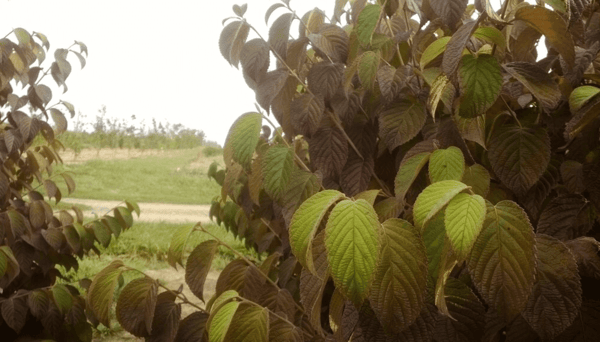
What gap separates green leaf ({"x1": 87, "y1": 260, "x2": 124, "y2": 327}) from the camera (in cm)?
105

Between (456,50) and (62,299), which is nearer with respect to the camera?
(456,50)

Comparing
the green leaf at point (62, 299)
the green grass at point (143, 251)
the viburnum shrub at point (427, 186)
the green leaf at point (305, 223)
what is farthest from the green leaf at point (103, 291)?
the green grass at point (143, 251)

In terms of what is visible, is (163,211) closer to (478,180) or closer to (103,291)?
(103,291)

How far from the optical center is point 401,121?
3.02ft

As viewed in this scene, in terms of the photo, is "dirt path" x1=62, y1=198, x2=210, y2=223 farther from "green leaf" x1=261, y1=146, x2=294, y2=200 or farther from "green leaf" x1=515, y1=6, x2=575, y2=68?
"green leaf" x1=515, y1=6, x2=575, y2=68

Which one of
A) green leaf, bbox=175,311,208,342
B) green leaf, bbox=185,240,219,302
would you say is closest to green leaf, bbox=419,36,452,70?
green leaf, bbox=185,240,219,302

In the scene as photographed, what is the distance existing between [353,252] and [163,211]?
10.3 metres

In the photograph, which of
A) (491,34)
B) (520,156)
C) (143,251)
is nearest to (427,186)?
(520,156)

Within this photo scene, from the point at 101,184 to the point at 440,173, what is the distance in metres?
13.6

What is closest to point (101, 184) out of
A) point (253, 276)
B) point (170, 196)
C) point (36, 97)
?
point (170, 196)

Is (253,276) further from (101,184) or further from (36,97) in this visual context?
(101,184)

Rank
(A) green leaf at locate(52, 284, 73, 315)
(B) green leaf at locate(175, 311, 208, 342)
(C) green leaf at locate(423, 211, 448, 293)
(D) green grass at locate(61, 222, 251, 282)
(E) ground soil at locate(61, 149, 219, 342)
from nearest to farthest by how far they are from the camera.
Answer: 1. (C) green leaf at locate(423, 211, 448, 293)
2. (B) green leaf at locate(175, 311, 208, 342)
3. (A) green leaf at locate(52, 284, 73, 315)
4. (E) ground soil at locate(61, 149, 219, 342)
5. (D) green grass at locate(61, 222, 251, 282)

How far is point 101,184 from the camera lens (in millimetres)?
13156

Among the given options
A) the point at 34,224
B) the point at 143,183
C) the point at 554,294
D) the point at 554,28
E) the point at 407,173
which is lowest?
the point at 143,183
